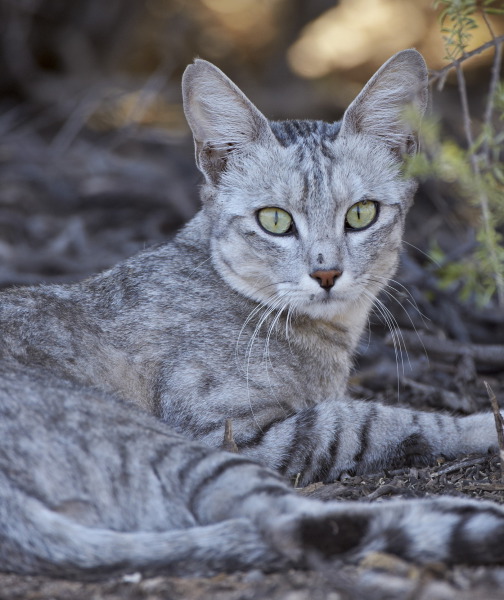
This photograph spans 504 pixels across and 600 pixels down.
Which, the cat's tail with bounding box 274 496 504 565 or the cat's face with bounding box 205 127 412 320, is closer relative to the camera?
the cat's tail with bounding box 274 496 504 565

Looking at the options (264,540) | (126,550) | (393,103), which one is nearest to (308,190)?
(393,103)

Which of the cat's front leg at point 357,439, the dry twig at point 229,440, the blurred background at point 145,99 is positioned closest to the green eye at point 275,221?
the cat's front leg at point 357,439

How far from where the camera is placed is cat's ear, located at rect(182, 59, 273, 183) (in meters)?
4.24

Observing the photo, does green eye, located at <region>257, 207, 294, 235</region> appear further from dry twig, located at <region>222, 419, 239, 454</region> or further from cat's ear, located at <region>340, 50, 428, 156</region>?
dry twig, located at <region>222, 419, 239, 454</region>

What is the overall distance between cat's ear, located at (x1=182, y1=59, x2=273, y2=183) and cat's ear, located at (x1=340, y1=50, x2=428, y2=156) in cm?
51

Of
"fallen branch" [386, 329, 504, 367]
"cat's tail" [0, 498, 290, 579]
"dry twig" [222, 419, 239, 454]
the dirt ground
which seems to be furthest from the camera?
"fallen branch" [386, 329, 504, 367]

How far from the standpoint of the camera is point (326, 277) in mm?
3891

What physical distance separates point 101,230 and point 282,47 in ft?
15.0

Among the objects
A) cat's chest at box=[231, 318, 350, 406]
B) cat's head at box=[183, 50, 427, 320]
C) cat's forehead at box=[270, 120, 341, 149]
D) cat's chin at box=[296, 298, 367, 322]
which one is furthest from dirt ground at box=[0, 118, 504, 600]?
cat's forehead at box=[270, 120, 341, 149]

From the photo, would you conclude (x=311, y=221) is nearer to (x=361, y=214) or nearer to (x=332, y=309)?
(x=361, y=214)

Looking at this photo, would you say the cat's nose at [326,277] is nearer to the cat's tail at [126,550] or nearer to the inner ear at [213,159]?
the inner ear at [213,159]

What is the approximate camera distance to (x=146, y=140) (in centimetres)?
878

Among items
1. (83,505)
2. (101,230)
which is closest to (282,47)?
(101,230)

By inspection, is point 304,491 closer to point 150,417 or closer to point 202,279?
point 150,417
